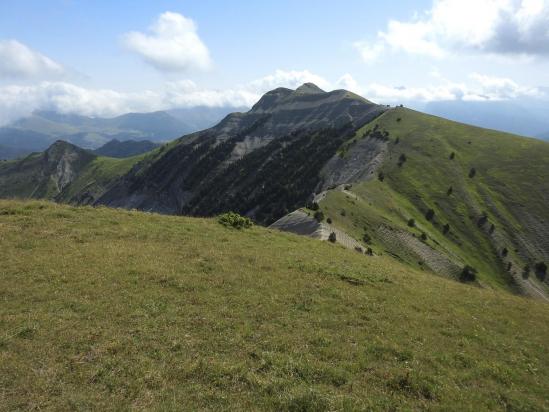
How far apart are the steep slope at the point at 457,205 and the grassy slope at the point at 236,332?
1664 inches

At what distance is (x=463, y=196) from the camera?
11212cm

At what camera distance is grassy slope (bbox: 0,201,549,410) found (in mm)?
14047

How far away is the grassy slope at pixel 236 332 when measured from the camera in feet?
46.1

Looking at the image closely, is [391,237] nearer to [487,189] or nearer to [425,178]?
[425,178]

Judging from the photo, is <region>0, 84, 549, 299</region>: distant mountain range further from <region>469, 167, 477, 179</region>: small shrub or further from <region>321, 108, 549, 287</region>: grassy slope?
<region>469, 167, 477, 179</region>: small shrub

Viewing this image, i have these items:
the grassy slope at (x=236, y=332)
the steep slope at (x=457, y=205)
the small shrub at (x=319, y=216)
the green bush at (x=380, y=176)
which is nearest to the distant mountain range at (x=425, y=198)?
the small shrub at (x=319, y=216)

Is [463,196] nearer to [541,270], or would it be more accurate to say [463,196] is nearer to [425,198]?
[425,198]

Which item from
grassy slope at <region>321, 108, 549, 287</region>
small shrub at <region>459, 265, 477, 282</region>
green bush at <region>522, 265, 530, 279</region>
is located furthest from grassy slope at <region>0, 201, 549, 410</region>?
green bush at <region>522, 265, 530, 279</region>

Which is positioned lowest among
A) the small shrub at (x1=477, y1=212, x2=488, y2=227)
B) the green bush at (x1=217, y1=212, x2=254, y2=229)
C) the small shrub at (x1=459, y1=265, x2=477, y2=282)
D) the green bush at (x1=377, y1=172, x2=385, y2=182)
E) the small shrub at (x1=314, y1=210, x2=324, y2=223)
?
the small shrub at (x1=459, y1=265, x2=477, y2=282)

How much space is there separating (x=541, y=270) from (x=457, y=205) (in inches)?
976

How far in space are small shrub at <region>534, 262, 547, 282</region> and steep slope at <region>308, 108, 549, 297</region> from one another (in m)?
0.39

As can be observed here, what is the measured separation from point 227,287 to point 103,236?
40.2 ft

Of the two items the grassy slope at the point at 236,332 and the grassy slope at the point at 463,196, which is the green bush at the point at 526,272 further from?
the grassy slope at the point at 236,332

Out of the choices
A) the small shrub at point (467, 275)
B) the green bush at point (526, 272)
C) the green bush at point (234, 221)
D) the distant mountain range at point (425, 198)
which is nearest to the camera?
the green bush at point (234, 221)
